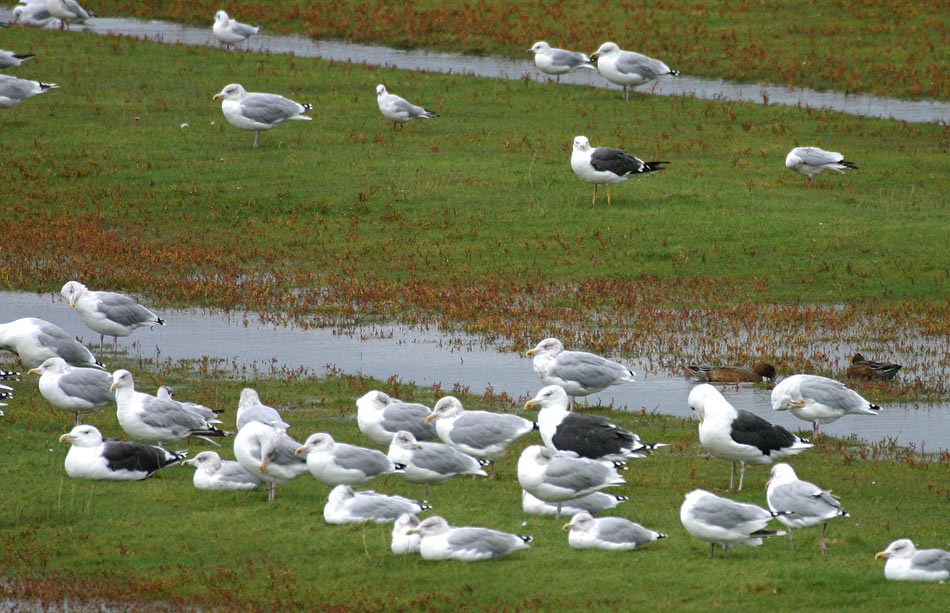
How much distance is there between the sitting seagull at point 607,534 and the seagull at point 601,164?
16.0 meters

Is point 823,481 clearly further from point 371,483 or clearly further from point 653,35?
point 653,35

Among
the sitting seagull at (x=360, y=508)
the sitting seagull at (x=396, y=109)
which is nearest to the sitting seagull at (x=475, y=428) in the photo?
the sitting seagull at (x=360, y=508)

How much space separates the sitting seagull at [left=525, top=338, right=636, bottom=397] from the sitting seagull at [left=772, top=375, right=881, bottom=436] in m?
2.19

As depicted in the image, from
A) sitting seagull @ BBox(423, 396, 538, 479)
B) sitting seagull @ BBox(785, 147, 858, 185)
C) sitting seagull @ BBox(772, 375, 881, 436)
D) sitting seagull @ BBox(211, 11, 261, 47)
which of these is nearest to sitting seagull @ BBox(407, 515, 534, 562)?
sitting seagull @ BBox(423, 396, 538, 479)

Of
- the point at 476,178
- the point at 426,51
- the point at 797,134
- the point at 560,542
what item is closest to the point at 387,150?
the point at 476,178

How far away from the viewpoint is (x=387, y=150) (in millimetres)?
31719

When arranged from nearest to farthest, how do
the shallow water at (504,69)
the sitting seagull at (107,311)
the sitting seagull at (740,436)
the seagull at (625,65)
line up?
the sitting seagull at (740,436) < the sitting seagull at (107,311) < the seagull at (625,65) < the shallow water at (504,69)

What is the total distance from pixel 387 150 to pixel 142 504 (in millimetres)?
19115

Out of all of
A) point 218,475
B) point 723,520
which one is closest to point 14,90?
point 218,475

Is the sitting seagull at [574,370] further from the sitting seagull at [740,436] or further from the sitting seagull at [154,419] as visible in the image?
the sitting seagull at [154,419]

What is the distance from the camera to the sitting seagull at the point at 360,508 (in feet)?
41.6

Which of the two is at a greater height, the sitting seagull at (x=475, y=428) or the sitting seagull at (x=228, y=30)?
the sitting seagull at (x=228, y=30)

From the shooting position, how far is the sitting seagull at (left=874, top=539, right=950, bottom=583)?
1091 centimetres

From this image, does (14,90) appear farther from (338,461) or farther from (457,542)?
(457,542)
